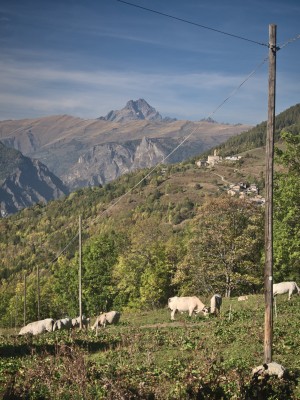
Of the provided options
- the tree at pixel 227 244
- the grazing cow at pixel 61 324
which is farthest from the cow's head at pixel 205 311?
the tree at pixel 227 244

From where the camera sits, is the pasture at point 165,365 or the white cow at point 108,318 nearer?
the pasture at point 165,365

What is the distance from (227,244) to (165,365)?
3527 centimetres

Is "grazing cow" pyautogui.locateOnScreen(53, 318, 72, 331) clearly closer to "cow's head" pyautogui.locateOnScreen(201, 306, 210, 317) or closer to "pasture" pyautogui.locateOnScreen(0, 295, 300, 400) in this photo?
"pasture" pyautogui.locateOnScreen(0, 295, 300, 400)

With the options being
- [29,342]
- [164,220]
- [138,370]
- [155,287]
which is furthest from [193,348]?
[164,220]

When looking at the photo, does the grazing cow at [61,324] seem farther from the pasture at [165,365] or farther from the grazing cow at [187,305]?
the pasture at [165,365]

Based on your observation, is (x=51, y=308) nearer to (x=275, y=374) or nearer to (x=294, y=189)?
(x=294, y=189)

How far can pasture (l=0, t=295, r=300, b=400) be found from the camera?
39.4 ft

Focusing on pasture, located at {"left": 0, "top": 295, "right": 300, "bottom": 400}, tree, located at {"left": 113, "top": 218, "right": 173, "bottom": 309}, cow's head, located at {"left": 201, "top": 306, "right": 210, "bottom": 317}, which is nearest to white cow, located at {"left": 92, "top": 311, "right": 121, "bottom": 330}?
cow's head, located at {"left": 201, "top": 306, "right": 210, "bottom": 317}

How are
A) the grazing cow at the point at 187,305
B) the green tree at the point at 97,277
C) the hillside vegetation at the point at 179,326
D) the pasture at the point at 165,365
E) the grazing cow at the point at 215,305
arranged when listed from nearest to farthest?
1. the pasture at the point at 165,365
2. the hillside vegetation at the point at 179,326
3. the grazing cow at the point at 215,305
4. the grazing cow at the point at 187,305
5. the green tree at the point at 97,277

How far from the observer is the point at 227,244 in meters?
51.3

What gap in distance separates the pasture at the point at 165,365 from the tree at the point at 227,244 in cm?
2053

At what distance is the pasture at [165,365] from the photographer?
1202 cm

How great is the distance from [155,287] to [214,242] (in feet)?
59.2

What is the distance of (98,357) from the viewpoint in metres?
20.1
